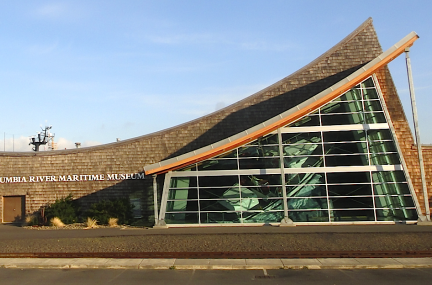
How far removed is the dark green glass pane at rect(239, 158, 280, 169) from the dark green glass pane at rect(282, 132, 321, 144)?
4.31ft

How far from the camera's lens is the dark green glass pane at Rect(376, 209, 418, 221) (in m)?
20.7

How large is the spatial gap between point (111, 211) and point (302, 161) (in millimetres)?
11533

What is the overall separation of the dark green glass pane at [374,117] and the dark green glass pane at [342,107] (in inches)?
21.6

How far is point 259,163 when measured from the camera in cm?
2138

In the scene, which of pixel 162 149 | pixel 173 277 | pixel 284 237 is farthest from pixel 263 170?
pixel 173 277

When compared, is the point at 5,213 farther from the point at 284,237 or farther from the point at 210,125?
the point at 284,237

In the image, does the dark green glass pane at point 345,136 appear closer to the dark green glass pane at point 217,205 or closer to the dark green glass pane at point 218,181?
the dark green glass pane at point 218,181

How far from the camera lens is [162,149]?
25.5m

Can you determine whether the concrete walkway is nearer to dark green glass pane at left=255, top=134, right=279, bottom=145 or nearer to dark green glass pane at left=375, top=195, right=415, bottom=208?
dark green glass pane at left=375, top=195, right=415, bottom=208

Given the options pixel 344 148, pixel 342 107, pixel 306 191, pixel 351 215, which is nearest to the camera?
pixel 351 215

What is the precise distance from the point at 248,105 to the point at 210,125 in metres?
2.89

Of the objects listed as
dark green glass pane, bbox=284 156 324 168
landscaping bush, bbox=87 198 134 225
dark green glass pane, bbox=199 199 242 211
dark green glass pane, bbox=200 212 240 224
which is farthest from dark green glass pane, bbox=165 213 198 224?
dark green glass pane, bbox=284 156 324 168

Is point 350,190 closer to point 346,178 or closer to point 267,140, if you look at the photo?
point 346,178

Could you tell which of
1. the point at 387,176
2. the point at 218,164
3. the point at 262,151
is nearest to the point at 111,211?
the point at 218,164
